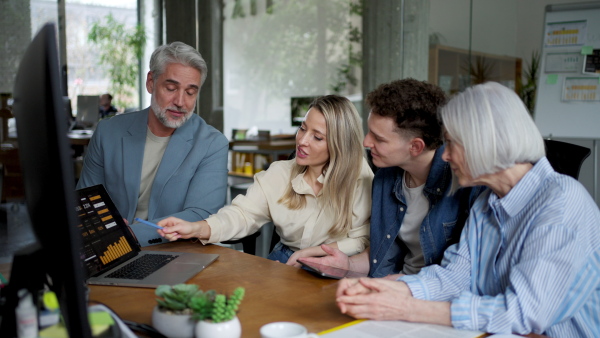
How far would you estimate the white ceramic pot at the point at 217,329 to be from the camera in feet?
3.33

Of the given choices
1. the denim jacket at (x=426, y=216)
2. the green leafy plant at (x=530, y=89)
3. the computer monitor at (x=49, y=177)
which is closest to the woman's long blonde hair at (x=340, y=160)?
the denim jacket at (x=426, y=216)

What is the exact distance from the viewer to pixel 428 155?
70.0 inches

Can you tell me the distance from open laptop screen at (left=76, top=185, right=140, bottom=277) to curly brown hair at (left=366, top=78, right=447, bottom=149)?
0.88 metres

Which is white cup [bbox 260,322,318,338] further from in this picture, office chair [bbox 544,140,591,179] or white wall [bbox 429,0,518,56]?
white wall [bbox 429,0,518,56]

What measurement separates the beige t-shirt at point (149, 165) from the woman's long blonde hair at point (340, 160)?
2.56 feet

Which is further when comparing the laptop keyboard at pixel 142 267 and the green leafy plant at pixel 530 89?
the green leafy plant at pixel 530 89

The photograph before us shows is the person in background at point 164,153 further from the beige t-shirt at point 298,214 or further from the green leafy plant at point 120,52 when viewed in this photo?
the green leafy plant at point 120,52

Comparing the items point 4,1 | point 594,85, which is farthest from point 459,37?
point 4,1

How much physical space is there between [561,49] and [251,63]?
110 inches

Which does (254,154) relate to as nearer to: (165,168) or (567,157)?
(165,168)

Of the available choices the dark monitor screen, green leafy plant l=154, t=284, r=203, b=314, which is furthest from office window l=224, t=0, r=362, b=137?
green leafy plant l=154, t=284, r=203, b=314

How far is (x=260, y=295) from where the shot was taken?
1390 mm

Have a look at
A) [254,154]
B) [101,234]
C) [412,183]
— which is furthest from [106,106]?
[412,183]

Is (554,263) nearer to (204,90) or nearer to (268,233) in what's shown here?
(268,233)
